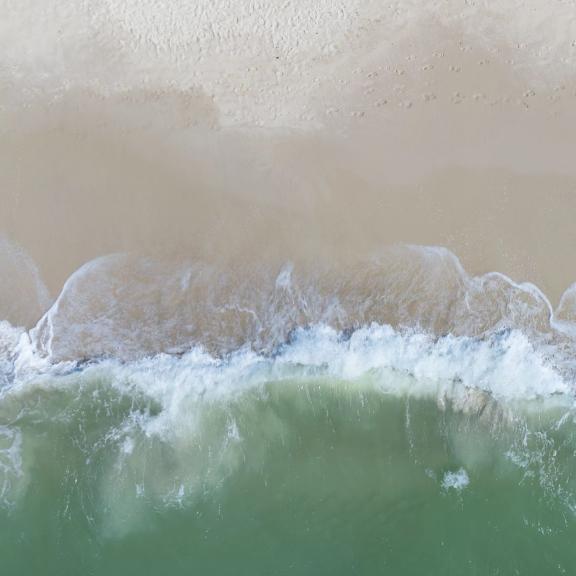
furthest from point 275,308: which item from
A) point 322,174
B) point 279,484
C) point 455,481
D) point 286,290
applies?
point 455,481

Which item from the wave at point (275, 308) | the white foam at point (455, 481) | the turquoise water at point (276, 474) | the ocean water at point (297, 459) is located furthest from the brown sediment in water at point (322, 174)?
the white foam at point (455, 481)

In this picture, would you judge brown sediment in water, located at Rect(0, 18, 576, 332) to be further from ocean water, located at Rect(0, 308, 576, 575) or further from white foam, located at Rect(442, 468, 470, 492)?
white foam, located at Rect(442, 468, 470, 492)

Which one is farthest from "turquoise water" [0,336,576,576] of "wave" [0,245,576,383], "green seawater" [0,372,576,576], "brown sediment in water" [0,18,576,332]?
"brown sediment in water" [0,18,576,332]

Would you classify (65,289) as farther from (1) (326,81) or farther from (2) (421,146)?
(2) (421,146)

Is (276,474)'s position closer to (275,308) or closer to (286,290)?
(275,308)

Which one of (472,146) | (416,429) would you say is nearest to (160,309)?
(416,429)
